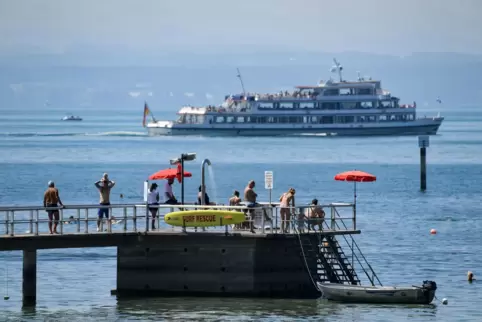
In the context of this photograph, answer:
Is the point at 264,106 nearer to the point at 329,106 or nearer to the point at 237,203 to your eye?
the point at 329,106

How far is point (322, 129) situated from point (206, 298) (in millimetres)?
153300

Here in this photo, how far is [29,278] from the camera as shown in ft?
144

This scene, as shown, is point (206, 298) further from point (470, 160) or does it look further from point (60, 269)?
point (470, 160)

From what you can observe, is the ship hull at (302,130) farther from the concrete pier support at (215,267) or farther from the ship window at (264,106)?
the concrete pier support at (215,267)

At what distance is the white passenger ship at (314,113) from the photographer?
193 metres

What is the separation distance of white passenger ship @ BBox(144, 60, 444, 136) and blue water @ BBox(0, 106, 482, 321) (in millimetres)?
2049

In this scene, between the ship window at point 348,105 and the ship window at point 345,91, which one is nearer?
the ship window at point 348,105

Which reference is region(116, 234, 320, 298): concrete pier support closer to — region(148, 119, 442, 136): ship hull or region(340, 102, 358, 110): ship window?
region(340, 102, 358, 110): ship window

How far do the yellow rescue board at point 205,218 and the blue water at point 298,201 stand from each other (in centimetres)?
237

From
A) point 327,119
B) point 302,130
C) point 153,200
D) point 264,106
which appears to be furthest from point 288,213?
point 302,130

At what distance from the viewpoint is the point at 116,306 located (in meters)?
43.9

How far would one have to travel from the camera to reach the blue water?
43000 mm

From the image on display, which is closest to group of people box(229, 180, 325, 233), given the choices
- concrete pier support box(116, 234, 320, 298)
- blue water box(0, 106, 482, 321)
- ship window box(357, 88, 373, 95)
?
concrete pier support box(116, 234, 320, 298)

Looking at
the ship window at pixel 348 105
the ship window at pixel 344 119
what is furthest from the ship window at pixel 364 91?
the ship window at pixel 344 119
